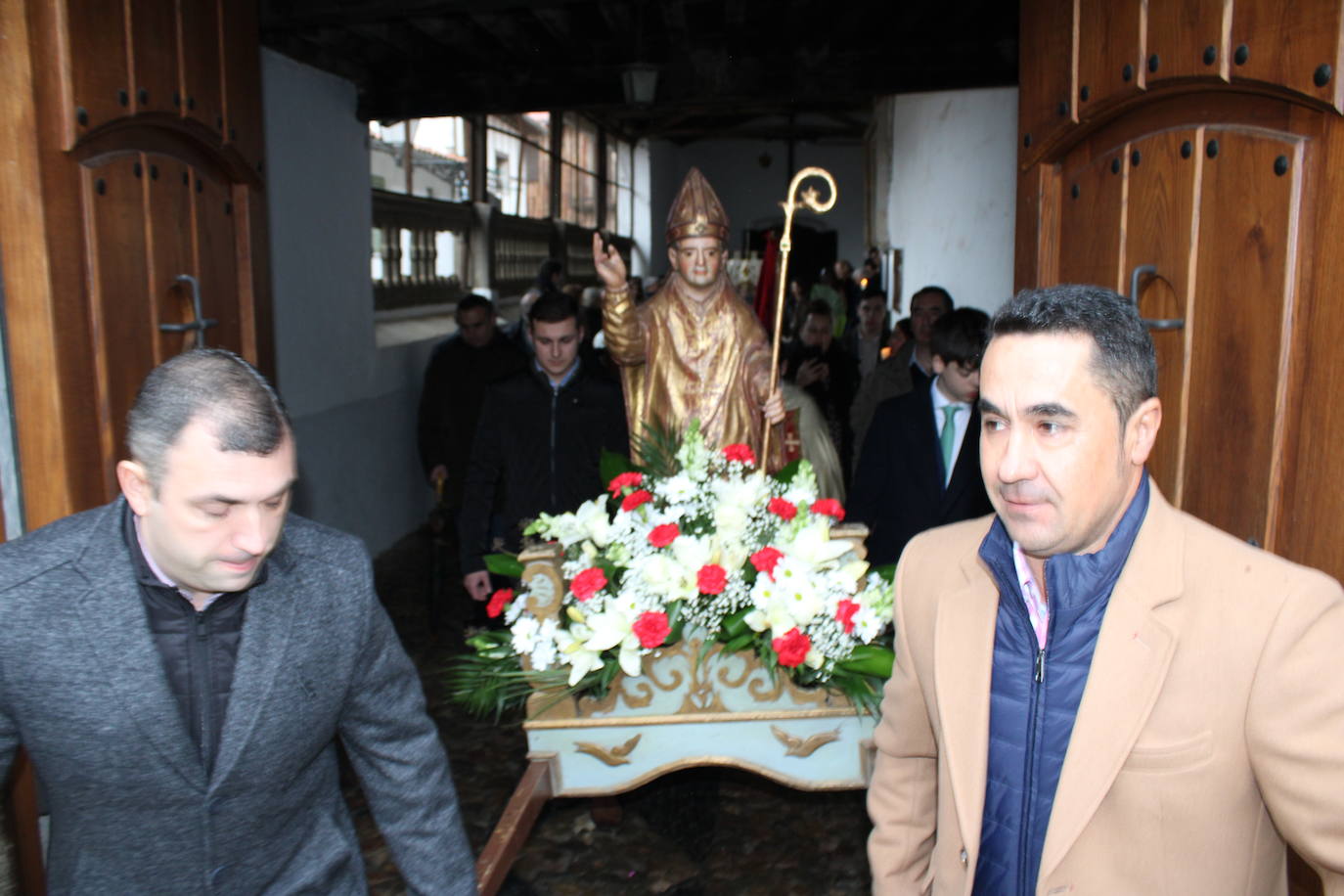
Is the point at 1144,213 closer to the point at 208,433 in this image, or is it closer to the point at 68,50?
the point at 208,433

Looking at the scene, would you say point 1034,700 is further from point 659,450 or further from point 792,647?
point 659,450

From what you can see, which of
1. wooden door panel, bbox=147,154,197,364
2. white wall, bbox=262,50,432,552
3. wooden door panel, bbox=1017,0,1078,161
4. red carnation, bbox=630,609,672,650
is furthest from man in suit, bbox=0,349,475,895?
white wall, bbox=262,50,432,552

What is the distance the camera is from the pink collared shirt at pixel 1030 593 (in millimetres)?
1518

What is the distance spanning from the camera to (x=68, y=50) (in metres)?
2.44

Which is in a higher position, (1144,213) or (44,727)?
(1144,213)

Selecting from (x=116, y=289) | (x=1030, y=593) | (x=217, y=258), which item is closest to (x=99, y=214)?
(x=116, y=289)

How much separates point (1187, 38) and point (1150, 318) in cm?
61

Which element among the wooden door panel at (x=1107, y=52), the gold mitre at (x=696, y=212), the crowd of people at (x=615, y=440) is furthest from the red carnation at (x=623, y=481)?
the wooden door panel at (x=1107, y=52)

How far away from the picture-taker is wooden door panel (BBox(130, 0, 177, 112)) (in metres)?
2.73

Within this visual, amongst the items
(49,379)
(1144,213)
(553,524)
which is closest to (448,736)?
(553,524)

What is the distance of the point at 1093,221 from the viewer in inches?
107

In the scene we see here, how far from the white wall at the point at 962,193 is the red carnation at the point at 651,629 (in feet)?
11.1

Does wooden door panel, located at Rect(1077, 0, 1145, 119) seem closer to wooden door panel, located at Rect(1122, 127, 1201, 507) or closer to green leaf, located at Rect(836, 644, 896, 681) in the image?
wooden door panel, located at Rect(1122, 127, 1201, 507)

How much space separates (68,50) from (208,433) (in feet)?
5.06
